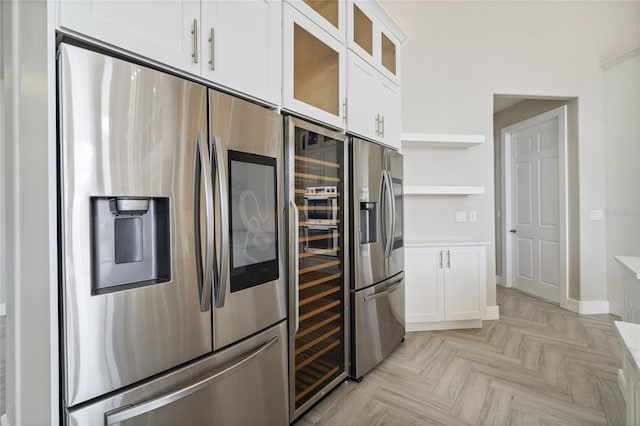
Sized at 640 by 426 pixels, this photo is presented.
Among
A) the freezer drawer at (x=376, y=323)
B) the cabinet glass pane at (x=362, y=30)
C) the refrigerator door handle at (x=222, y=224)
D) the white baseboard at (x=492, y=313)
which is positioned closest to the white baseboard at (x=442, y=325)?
the white baseboard at (x=492, y=313)

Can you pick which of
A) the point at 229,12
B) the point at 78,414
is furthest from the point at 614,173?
the point at 78,414

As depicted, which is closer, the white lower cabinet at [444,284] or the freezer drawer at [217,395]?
the freezer drawer at [217,395]

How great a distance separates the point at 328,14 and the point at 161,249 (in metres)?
1.87

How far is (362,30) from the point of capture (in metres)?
2.55

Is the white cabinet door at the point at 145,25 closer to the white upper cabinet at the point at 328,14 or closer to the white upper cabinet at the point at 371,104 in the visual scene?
the white upper cabinet at the point at 328,14

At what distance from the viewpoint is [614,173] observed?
3.85m

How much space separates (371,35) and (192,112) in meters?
1.94

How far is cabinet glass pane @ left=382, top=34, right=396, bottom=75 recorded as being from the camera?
9.42 ft

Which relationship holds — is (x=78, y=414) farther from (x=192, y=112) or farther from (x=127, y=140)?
(x=192, y=112)

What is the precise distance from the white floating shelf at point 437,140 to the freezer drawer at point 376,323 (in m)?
1.42

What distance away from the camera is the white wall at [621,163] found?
12.0ft

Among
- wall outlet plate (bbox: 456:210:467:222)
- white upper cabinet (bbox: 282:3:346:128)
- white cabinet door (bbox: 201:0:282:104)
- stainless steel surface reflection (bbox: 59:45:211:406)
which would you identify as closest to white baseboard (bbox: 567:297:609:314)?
wall outlet plate (bbox: 456:210:467:222)

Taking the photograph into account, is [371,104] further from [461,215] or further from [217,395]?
[217,395]

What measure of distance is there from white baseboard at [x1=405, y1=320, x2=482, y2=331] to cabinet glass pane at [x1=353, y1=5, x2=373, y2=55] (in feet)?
8.69
